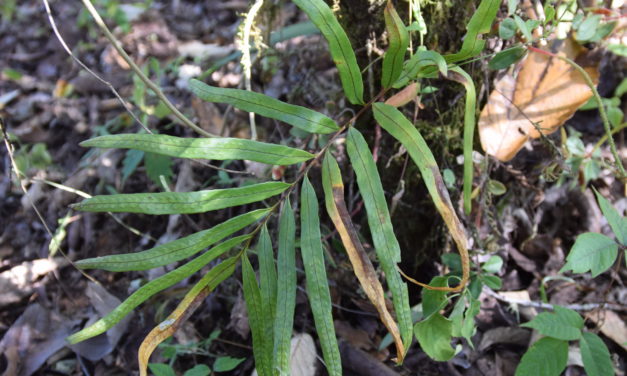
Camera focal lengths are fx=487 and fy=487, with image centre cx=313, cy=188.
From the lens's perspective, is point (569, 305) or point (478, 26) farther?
point (569, 305)

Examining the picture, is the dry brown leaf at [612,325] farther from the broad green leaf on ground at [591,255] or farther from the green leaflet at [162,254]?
the green leaflet at [162,254]

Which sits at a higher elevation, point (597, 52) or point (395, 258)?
point (597, 52)

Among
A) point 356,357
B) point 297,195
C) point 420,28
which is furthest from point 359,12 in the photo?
point 356,357

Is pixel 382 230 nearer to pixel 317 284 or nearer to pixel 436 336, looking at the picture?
pixel 317 284

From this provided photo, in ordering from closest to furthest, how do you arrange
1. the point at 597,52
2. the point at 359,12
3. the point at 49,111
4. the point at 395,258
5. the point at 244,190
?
1. the point at 395,258
2. the point at 244,190
3. the point at 359,12
4. the point at 597,52
5. the point at 49,111

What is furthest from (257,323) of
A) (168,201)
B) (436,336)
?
(436,336)

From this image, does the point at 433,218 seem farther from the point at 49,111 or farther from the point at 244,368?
the point at 49,111

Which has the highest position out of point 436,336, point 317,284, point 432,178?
point 432,178
